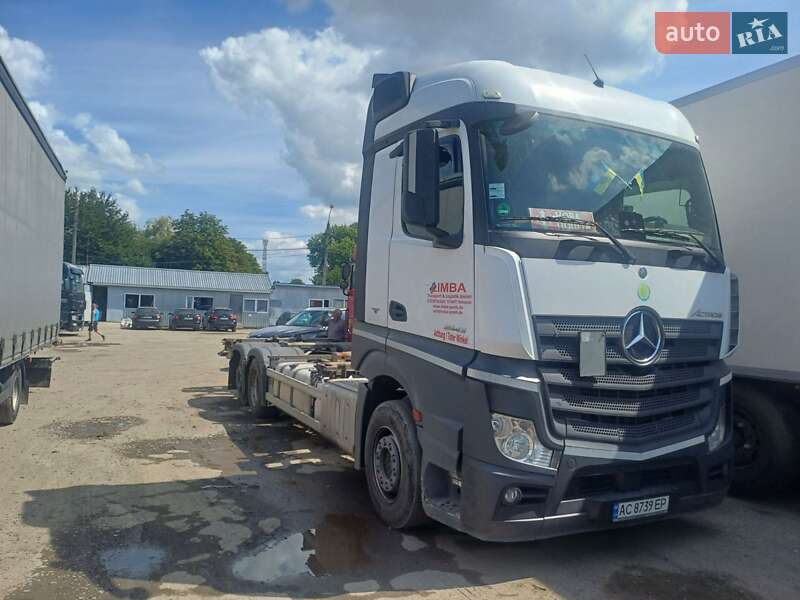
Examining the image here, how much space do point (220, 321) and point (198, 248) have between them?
42520mm

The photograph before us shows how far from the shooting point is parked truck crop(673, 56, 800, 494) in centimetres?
555

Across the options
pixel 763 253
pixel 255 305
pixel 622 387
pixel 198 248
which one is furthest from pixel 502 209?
pixel 198 248

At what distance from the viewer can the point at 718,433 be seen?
183 inches

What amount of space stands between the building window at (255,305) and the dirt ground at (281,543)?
40.9m

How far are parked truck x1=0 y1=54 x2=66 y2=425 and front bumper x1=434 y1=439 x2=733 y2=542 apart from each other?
5.72 metres

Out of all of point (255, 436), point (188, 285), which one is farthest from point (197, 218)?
point (255, 436)

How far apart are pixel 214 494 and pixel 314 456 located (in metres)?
1.81

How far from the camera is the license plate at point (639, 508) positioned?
4090mm

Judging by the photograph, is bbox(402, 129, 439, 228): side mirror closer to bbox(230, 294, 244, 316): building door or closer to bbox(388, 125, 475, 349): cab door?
bbox(388, 125, 475, 349): cab door

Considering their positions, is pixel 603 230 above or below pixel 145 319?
above

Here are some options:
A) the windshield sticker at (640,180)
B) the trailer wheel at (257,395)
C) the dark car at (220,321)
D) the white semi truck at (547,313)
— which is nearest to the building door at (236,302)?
the dark car at (220,321)

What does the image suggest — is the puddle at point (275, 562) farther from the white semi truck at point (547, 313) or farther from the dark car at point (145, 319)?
the dark car at point (145, 319)

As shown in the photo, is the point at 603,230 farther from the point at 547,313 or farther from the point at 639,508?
the point at 639,508

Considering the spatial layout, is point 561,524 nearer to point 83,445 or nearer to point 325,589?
point 325,589
